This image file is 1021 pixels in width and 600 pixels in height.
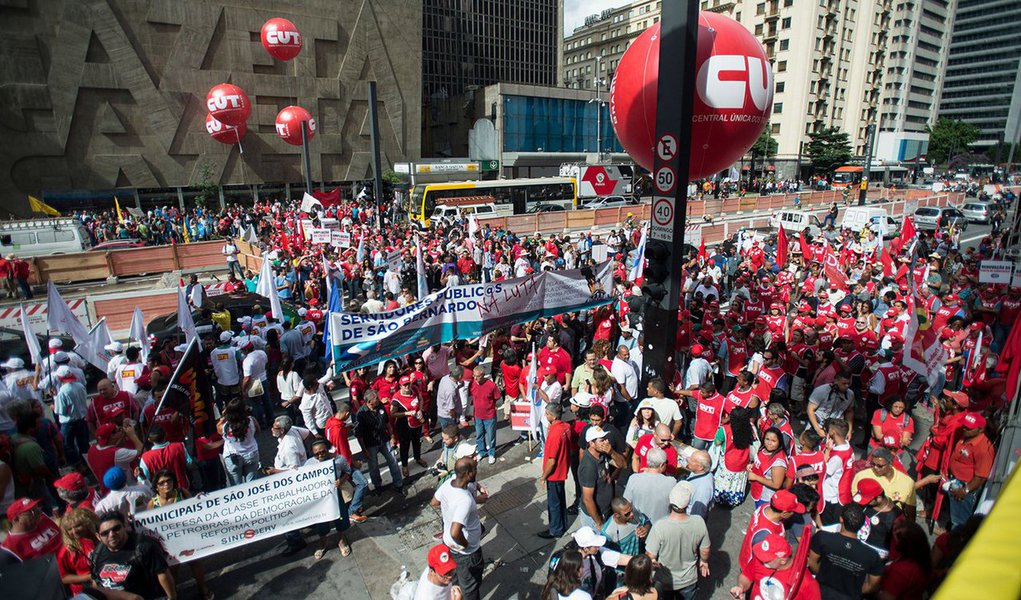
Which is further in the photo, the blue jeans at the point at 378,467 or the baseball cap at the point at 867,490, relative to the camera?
the blue jeans at the point at 378,467

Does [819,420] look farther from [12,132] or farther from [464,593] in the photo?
[12,132]

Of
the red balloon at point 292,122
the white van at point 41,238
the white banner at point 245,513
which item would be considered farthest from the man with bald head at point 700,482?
the red balloon at point 292,122

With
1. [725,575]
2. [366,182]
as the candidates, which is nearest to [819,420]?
[725,575]

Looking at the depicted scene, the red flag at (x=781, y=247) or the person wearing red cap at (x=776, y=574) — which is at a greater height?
the red flag at (x=781, y=247)

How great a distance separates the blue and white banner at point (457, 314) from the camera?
23.1 ft

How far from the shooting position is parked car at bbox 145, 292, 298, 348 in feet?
34.6

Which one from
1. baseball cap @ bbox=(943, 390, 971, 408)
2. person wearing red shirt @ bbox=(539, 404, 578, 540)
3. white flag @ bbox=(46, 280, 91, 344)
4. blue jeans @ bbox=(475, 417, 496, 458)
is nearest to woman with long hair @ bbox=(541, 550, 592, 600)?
person wearing red shirt @ bbox=(539, 404, 578, 540)

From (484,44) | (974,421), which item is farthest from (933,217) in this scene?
(484,44)

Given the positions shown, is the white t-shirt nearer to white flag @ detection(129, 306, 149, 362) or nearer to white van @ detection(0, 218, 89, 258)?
white flag @ detection(129, 306, 149, 362)

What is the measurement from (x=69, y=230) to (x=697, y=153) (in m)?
24.8

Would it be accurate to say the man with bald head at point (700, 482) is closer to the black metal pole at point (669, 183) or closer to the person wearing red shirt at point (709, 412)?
the person wearing red shirt at point (709, 412)

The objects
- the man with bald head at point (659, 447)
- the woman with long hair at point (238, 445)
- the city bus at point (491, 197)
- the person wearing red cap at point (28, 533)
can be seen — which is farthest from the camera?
the city bus at point (491, 197)

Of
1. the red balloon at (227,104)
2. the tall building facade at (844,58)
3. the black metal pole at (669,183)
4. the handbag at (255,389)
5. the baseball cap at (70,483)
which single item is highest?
the tall building facade at (844,58)

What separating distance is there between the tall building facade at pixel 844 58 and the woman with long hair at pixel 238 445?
58679mm
